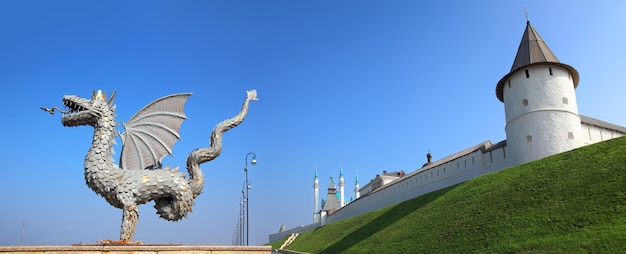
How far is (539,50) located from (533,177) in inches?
434

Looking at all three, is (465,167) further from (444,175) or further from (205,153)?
(205,153)

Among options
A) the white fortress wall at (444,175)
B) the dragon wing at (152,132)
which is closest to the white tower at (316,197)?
the white fortress wall at (444,175)

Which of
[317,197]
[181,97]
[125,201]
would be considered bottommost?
[125,201]

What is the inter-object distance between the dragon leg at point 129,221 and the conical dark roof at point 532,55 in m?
24.3

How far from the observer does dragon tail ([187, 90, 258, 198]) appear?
14.2 m

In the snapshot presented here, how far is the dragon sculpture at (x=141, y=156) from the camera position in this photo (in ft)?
42.4

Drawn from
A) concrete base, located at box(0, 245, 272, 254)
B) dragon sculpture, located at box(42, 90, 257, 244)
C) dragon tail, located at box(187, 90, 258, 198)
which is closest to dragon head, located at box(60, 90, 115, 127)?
dragon sculpture, located at box(42, 90, 257, 244)

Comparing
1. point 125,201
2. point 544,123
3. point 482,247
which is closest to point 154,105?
point 125,201

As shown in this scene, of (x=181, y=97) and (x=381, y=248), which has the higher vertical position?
(x=181, y=97)

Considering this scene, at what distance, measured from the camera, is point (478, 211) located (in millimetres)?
21281

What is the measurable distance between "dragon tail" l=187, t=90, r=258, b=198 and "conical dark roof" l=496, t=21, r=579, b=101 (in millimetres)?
20519

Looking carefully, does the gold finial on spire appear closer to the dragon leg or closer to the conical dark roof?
the dragon leg

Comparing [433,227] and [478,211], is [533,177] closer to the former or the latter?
[478,211]

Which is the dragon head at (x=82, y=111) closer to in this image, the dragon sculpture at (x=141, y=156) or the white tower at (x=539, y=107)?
the dragon sculpture at (x=141, y=156)
